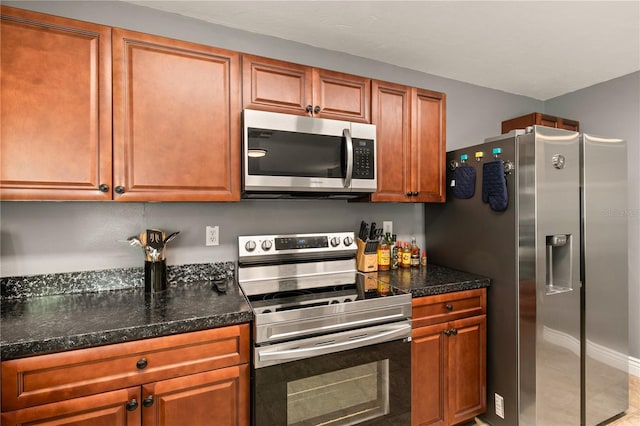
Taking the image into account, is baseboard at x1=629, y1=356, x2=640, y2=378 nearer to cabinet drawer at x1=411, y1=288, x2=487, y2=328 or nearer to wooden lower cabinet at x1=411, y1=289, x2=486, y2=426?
wooden lower cabinet at x1=411, y1=289, x2=486, y2=426

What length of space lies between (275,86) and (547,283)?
201 cm

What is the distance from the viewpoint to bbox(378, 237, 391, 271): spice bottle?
93.0 inches

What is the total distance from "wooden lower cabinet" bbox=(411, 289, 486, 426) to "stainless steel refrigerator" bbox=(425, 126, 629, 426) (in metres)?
0.09

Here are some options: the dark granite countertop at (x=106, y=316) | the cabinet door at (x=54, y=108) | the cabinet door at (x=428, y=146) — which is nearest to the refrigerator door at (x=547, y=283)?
the cabinet door at (x=428, y=146)

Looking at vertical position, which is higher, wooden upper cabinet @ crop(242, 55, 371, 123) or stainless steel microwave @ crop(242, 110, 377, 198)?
wooden upper cabinet @ crop(242, 55, 371, 123)

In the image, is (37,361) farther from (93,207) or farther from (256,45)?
(256,45)

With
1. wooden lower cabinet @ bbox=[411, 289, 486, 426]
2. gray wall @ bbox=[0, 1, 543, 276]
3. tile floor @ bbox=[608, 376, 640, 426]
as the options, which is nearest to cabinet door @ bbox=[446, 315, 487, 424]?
wooden lower cabinet @ bbox=[411, 289, 486, 426]

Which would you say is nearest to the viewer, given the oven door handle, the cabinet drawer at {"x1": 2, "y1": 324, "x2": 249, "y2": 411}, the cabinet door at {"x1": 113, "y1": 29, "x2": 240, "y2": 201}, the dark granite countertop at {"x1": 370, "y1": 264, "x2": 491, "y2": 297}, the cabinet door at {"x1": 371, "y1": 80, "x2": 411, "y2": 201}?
the cabinet drawer at {"x1": 2, "y1": 324, "x2": 249, "y2": 411}

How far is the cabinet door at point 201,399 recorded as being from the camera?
132 cm

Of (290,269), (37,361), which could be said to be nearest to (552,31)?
(290,269)

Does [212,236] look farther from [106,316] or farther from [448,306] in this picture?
[448,306]

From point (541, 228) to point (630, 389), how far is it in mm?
1867

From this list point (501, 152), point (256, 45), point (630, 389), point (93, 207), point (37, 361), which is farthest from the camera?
point (630, 389)

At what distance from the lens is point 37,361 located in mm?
1152
